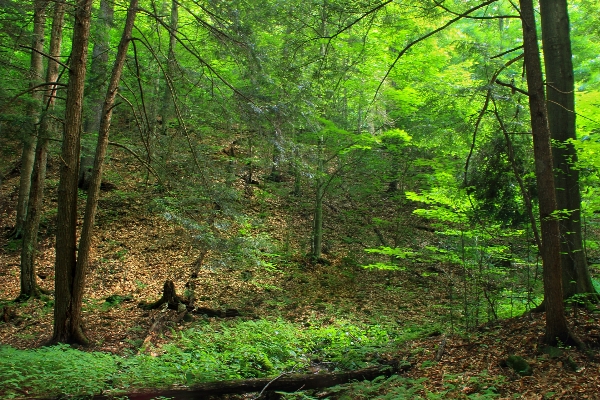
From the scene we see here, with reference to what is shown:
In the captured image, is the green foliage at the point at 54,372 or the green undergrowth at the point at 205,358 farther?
the green undergrowth at the point at 205,358

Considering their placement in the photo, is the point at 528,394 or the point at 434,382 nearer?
the point at 528,394

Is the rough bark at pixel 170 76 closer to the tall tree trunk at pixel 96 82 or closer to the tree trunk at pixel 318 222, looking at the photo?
the tall tree trunk at pixel 96 82

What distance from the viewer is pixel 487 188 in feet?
23.0

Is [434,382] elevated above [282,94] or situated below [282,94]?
below

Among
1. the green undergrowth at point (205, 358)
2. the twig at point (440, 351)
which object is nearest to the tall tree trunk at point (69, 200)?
the green undergrowth at point (205, 358)

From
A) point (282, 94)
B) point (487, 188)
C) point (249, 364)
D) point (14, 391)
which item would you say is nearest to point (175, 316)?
point (249, 364)

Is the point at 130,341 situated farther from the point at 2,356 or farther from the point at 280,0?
the point at 280,0

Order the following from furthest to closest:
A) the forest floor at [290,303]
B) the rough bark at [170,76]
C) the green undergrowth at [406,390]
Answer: the rough bark at [170,76] → the forest floor at [290,303] → the green undergrowth at [406,390]

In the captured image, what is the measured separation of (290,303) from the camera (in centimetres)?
1127

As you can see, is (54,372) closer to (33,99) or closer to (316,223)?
(33,99)

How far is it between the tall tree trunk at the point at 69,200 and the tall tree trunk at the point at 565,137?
7.25m

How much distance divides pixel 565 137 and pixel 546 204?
1949 millimetres

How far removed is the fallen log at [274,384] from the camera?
4682 millimetres

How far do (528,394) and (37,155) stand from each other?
32.0ft
